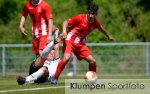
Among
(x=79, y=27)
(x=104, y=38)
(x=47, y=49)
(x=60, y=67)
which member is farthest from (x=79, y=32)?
(x=104, y=38)

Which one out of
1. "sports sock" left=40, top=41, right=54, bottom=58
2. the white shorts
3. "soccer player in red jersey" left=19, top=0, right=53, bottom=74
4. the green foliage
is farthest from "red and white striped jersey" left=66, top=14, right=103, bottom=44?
the green foliage

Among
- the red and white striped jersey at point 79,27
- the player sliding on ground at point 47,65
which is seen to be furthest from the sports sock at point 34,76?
the red and white striped jersey at point 79,27

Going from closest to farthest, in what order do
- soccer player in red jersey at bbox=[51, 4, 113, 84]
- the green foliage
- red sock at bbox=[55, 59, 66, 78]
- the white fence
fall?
red sock at bbox=[55, 59, 66, 78], soccer player in red jersey at bbox=[51, 4, 113, 84], the white fence, the green foliage

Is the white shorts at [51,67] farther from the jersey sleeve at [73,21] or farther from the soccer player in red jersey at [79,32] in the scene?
the jersey sleeve at [73,21]

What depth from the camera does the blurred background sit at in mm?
23312

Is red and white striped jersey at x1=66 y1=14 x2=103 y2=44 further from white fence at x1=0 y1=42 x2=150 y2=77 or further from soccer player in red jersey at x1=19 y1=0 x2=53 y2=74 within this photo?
white fence at x1=0 y1=42 x2=150 y2=77

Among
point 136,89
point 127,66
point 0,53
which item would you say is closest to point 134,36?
point 127,66

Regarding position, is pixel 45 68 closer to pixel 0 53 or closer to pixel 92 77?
pixel 92 77

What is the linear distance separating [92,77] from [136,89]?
50.2 inches

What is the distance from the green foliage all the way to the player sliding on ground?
12.8 m

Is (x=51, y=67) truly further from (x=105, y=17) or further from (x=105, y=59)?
(x=105, y=17)

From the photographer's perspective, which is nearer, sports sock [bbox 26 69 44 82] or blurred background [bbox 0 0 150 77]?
sports sock [bbox 26 69 44 82]

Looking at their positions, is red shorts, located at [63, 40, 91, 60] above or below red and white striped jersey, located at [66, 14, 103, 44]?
below

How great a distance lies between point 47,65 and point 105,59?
10746 millimetres
